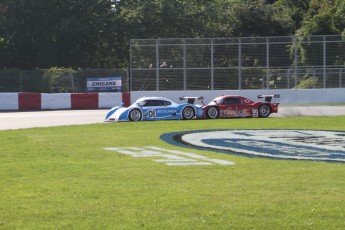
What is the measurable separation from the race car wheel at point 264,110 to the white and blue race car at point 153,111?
265 cm

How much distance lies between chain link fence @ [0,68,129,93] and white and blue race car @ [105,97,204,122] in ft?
42.6

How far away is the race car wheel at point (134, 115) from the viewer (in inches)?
1086

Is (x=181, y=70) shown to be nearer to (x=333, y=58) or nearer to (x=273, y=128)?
(x=333, y=58)

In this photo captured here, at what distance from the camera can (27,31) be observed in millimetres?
51531

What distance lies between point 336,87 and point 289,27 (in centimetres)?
2144

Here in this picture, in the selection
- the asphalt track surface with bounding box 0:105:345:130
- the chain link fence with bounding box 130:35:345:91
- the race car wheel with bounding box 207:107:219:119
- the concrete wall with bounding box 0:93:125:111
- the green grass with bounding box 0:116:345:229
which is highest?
the chain link fence with bounding box 130:35:345:91

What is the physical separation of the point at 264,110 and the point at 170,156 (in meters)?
15.5

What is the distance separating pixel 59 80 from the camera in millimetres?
41250

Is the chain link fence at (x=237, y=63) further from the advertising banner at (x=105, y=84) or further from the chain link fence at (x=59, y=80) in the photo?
the chain link fence at (x=59, y=80)

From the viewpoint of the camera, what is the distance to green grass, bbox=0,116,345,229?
26.2 feet

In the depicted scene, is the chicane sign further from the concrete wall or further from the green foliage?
the green foliage

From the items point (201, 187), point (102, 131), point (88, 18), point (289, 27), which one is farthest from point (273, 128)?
point (289, 27)

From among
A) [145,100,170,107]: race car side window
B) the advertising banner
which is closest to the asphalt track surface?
[145,100,170,107]: race car side window

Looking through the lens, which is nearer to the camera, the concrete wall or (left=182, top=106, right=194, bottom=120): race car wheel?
(left=182, top=106, right=194, bottom=120): race car wheel
